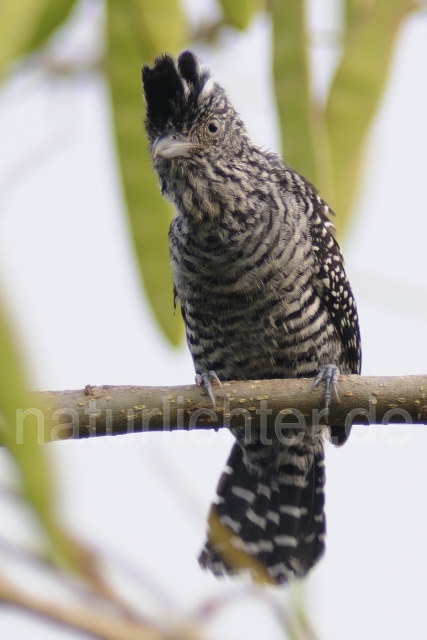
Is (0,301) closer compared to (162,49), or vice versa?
(0,301)

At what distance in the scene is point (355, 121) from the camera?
2.64 m

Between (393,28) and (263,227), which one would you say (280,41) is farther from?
(263,227)

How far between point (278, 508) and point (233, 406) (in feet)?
5.84

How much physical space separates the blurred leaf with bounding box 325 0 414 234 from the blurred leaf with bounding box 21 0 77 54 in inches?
33.8

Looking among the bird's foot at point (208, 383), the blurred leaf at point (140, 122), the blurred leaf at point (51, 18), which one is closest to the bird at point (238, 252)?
the bird's foot at point (208, 383)

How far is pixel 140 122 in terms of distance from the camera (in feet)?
8.40

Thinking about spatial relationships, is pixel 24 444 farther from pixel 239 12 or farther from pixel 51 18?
pixel 239 12

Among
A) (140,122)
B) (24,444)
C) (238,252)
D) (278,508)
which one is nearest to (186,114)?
(238,252)

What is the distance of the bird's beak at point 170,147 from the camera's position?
351cm

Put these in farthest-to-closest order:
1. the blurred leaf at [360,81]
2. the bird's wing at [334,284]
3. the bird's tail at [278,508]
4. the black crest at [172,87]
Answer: the bird's tail at [278,508] < the bird's wing at [334,284] < the black crest at [172,87] < the blurred leaf at [360,81]

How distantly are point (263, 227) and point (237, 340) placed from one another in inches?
19.6

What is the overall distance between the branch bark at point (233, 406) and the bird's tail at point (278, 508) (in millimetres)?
1591

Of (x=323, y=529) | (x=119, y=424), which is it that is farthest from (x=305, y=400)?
(x=323, y=529)

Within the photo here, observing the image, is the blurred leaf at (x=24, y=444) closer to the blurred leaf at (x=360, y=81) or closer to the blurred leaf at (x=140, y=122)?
the blurred leaf at (x=140, y=122)
